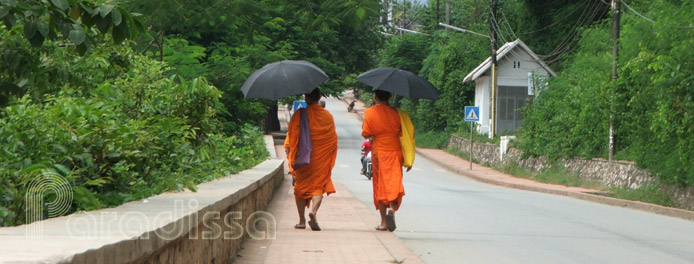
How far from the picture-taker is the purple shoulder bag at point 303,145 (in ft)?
36.7

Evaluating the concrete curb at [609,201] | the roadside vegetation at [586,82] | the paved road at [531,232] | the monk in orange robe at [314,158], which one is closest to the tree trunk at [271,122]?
the roadside vegetation at [586,82]

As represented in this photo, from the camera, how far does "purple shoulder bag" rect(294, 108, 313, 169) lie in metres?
11.2

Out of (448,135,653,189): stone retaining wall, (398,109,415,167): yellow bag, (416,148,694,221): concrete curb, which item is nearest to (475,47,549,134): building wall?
(448,135,653,189): stone retaining wall

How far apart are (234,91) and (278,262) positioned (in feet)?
33.3

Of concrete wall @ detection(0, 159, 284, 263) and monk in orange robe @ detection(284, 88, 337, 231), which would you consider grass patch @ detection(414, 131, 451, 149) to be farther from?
concrete wall @ detection(0, 159, 284, 263)

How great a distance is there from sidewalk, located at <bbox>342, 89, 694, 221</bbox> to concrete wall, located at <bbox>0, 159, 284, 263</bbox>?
1380 centimetres

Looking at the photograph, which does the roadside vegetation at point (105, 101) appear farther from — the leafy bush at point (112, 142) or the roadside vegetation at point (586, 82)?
the roadside vegetation at point (586, 82)

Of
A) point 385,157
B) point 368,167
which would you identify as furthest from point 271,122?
point 385,157

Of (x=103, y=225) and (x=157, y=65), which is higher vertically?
(x=157, y=65)

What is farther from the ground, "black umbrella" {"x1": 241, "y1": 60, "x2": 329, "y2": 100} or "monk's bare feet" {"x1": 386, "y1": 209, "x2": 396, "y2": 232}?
"black umbrella" {"x1": 241, "y1": 60, "x2": 329, "y2": 100}

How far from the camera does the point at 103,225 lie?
4277mm

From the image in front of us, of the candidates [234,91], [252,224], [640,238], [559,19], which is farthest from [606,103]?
[559,19]

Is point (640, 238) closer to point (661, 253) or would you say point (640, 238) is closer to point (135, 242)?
point (661, 253)

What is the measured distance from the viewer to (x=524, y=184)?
104ft
